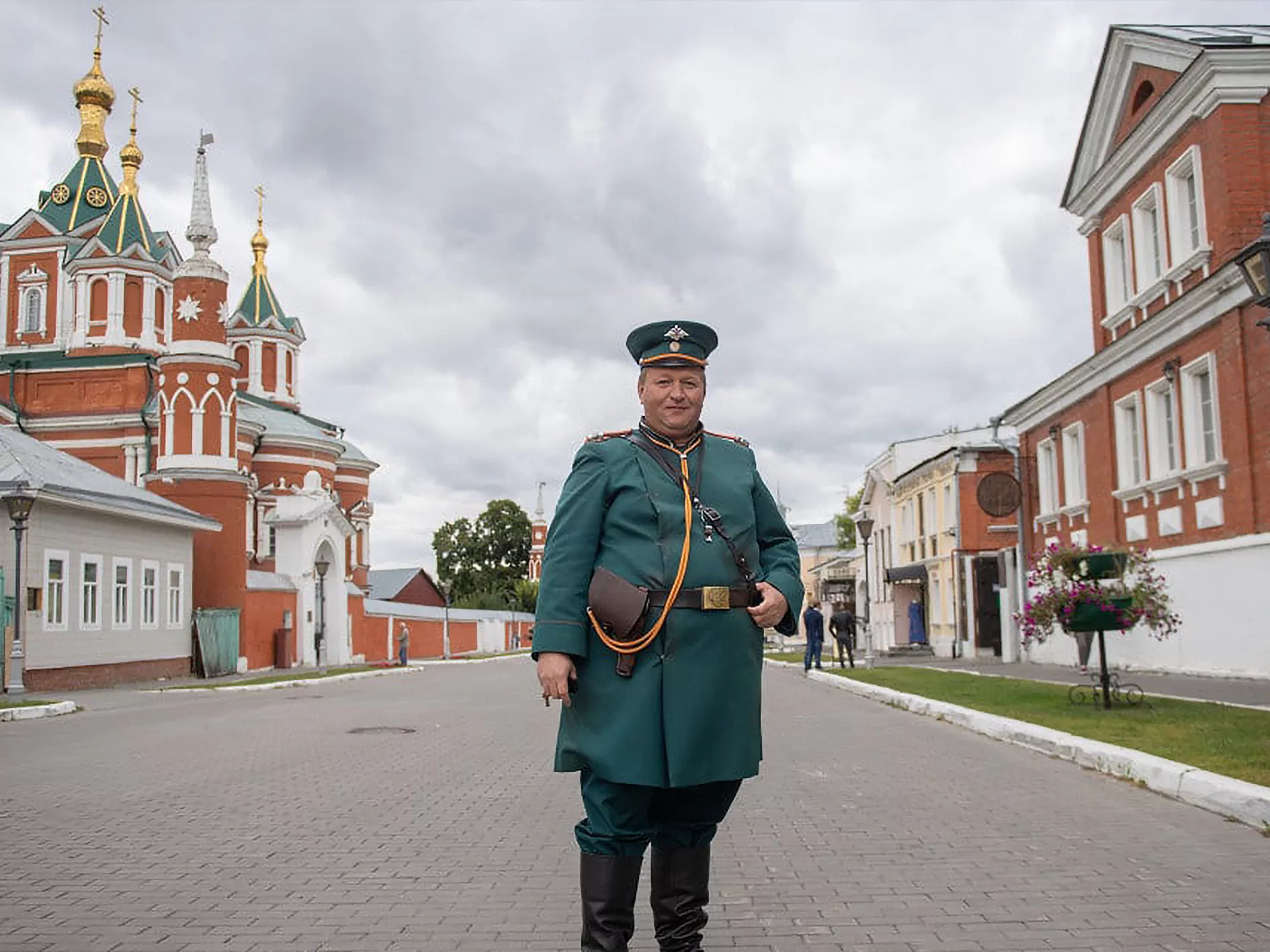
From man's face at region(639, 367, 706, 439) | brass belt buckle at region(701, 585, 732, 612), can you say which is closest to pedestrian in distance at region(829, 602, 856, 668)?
man's face at region(639, 367, 706, 439)

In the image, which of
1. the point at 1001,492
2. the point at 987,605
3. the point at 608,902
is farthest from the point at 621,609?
the point at 987,605

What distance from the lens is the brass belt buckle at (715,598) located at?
388 centimetres

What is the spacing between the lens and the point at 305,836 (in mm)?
7266

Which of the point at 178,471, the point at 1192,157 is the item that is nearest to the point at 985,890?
the point at 1192,157

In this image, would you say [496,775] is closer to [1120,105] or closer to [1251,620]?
[1251,620]

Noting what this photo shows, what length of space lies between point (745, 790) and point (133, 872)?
4385mm

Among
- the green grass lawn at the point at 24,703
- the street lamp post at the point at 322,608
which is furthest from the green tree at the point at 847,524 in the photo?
the green grass lawn at the point at 24,703

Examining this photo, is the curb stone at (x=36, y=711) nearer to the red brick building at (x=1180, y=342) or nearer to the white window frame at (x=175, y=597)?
the white window frame at (x=175, y=597)

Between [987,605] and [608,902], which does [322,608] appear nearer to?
[987,605]

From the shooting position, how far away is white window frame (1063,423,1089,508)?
84.2 feet

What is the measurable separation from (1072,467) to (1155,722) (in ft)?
49.8

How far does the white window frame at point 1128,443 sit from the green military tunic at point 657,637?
20166 mm

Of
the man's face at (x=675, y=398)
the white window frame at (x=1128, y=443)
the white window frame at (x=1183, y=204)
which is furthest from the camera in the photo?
the white window frame at (x=1128, y=443)

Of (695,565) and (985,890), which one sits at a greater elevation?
(695,565)
